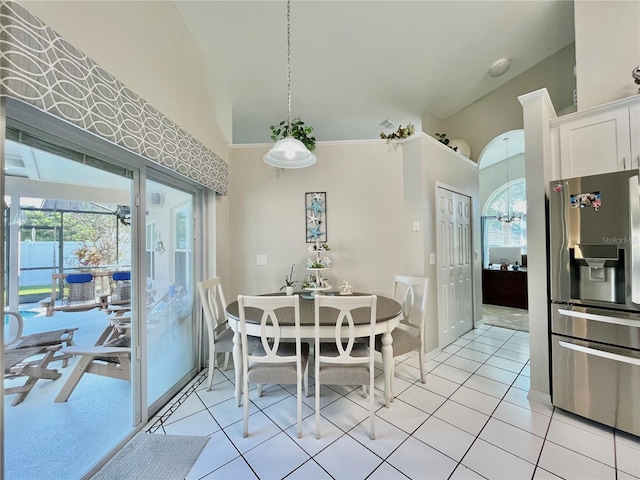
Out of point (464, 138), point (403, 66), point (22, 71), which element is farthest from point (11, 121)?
point (464, 138)

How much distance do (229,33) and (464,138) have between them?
12.5 ft

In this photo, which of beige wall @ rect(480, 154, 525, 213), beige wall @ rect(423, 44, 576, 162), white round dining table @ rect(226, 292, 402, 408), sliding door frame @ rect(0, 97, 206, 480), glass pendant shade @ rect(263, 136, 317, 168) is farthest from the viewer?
beige wall @ rect(480, 154, 525, 213)

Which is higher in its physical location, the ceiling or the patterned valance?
the ceiling

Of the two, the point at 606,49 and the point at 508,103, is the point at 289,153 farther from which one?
the point at 508,103

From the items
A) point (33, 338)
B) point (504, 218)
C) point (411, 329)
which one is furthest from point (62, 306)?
point (504, 218)

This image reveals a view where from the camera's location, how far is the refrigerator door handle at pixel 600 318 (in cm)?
168

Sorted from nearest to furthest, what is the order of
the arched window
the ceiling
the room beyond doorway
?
the ceiling → the room beyond doorway → the arched window

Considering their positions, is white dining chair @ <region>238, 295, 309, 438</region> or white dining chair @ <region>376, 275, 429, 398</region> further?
white dining chair @ <region>376, 275, 429, 398</region>

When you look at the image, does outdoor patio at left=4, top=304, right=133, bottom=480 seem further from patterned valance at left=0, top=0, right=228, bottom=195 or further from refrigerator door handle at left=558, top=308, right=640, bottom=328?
refrigerator door handle at left=558, top=308, right=640, bottom=328

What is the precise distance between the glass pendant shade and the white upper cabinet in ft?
7.20

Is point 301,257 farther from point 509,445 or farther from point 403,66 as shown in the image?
point 403,66

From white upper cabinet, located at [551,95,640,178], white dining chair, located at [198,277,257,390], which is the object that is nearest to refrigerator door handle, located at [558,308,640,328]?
white upper cabinet, located at [551,95,640,178]

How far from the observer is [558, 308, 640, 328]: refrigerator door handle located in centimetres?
168

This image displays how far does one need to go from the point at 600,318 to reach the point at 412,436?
156 cm
